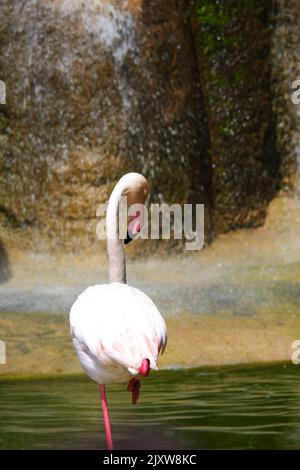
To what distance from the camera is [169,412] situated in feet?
18.6

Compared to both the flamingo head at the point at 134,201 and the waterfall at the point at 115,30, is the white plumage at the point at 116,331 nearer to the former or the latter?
the flamingo head at the point at 134,201

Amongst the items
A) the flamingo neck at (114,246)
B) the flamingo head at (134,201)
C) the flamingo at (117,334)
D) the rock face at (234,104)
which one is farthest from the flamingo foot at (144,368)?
the rock face at (234,104)

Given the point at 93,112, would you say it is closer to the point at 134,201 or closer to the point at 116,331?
the point at 134,201

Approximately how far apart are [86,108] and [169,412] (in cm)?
573

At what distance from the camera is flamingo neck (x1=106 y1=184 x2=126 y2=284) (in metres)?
5.57

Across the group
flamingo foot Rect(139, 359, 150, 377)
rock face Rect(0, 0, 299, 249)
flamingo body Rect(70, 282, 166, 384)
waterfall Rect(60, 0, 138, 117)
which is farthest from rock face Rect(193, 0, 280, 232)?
flamingo foot Rect(139, 359, 150, 377)

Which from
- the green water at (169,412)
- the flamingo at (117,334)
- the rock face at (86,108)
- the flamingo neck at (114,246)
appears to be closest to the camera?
the flamingo at (117,334)

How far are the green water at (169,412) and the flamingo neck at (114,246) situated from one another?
678mm

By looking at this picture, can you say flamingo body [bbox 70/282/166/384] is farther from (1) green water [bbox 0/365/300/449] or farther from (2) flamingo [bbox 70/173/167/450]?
(1) green water [bbox 0/365/300/449]

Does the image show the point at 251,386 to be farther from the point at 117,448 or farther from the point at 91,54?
the point at 91,54

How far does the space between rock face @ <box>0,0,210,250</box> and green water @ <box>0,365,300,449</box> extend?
164 inches

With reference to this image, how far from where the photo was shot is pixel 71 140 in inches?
433

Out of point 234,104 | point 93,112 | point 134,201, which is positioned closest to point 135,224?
point 134,201

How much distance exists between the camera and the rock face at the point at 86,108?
10953 mm
